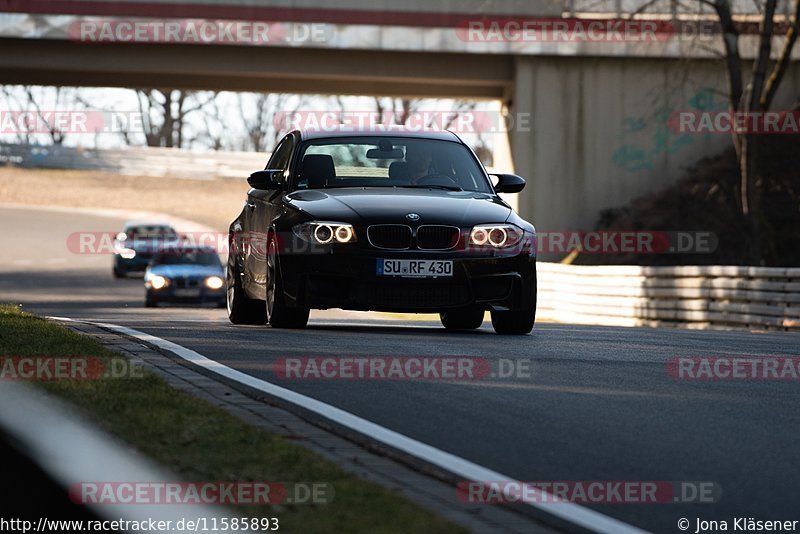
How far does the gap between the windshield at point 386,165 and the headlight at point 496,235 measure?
109 centimetres

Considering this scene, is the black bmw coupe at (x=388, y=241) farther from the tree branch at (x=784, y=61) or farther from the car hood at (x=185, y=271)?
the tree branch at (x=784, y=61)

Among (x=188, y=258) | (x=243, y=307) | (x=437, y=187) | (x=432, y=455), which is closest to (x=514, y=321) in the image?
(x=437, y=187)

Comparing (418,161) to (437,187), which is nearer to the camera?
(437,187)

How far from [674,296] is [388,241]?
42.7ft

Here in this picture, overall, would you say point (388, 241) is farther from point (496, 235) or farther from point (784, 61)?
point (784, 61)

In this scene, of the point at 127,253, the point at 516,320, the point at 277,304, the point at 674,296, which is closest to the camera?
the point at 277,304

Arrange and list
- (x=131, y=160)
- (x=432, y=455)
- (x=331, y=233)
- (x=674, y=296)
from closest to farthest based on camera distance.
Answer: (x=432, y=455) < (x=331, y=233) < (x=674, y=296) < (x=131, y=160)

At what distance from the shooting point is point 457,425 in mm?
7293

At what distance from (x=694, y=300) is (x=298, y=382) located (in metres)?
15.5

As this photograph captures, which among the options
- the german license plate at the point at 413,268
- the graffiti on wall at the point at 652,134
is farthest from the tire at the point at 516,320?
the graffiti on wall at the point at 652,134

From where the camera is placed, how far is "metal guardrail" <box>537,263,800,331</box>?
68.8 feet

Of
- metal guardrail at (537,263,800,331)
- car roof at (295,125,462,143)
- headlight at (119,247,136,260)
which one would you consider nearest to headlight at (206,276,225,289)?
metal guardrail at (537,263,800,331)

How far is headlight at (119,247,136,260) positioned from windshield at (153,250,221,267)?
14.5 metres

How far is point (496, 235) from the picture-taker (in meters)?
12.0
